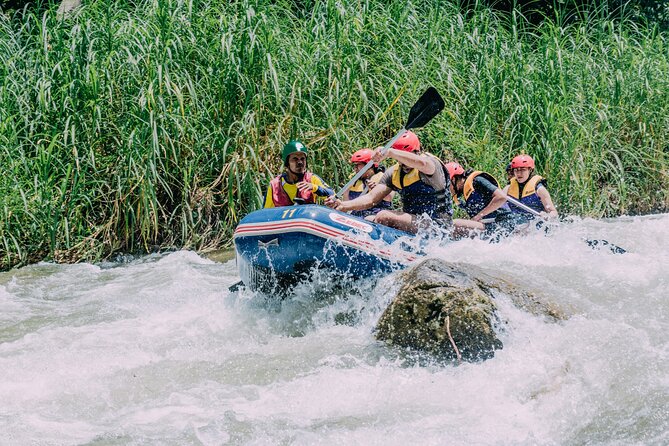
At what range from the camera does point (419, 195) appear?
6.17m

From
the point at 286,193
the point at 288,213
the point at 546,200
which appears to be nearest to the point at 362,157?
the point at 286,193

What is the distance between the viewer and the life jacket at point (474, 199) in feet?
23.7

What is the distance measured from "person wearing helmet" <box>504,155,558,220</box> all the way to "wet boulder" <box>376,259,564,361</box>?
2.88 metres

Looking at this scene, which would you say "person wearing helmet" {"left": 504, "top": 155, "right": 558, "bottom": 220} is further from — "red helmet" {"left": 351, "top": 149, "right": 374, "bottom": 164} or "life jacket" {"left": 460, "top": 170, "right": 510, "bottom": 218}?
"red helmet" {"left": 351, "top": 149, "right": 374, "bottom": 164}

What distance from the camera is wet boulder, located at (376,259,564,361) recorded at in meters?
4.43

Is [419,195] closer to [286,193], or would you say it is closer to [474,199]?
[286,193]

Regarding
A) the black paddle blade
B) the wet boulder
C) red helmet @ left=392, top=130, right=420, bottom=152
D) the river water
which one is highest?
the black paddle blade

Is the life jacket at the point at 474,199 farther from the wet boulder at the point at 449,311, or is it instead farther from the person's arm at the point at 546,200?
the wet boulder at the point at 449,311

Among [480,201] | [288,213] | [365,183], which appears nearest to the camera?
[288,213]

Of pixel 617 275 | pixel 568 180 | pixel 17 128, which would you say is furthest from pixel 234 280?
pixel 568 180

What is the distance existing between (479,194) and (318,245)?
2.31 m

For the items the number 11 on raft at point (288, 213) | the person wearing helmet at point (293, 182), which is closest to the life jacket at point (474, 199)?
the person wearing helmet at point (293, 182)

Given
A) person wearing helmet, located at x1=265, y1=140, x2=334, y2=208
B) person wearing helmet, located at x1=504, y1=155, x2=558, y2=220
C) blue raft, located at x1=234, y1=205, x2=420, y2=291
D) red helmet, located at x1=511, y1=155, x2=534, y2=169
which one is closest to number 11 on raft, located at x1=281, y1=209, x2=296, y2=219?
blue raft, located at x1=234, y1=205, x2=420, y2=291

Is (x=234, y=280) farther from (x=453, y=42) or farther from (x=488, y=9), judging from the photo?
(x=488, y=9)
